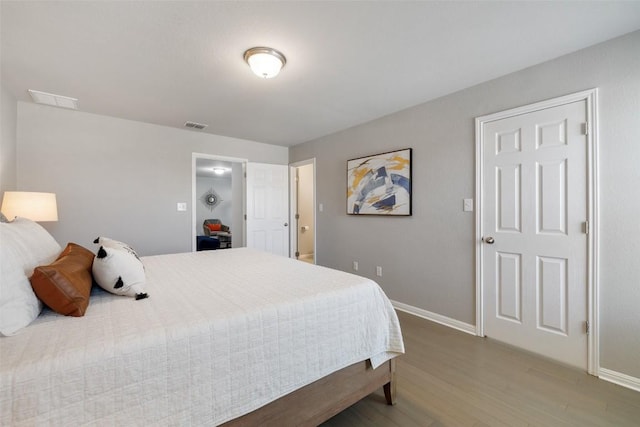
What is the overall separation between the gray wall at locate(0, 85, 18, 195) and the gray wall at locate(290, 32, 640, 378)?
3.51 meters

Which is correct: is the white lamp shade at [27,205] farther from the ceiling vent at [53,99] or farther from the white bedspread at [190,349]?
the white bedspread at [190,349]

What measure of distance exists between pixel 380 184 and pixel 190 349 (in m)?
2.88

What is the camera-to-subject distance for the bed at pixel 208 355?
828 mm

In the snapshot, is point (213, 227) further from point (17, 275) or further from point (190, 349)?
point (190, 349)

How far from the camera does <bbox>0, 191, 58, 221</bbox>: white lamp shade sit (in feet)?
7.49

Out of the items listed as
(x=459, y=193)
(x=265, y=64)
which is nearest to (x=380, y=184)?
(x=459, y=193)

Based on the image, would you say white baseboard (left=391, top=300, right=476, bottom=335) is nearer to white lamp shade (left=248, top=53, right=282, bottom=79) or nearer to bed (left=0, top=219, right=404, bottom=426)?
bed (left=0, top=219, right=404, bottom=426)

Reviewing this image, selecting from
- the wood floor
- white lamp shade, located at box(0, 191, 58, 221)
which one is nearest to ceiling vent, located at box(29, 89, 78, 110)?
white lamp shade, located at box(0, 191, 58, 221)

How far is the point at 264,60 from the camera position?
1.98 meters

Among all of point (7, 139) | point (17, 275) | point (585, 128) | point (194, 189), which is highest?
point (7, 139)

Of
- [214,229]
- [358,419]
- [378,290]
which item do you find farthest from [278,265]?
[214,229]

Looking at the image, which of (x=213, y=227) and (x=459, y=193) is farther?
(x=213, y=227)

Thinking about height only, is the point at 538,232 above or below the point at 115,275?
above

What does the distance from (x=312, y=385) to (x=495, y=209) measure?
2.20 m
